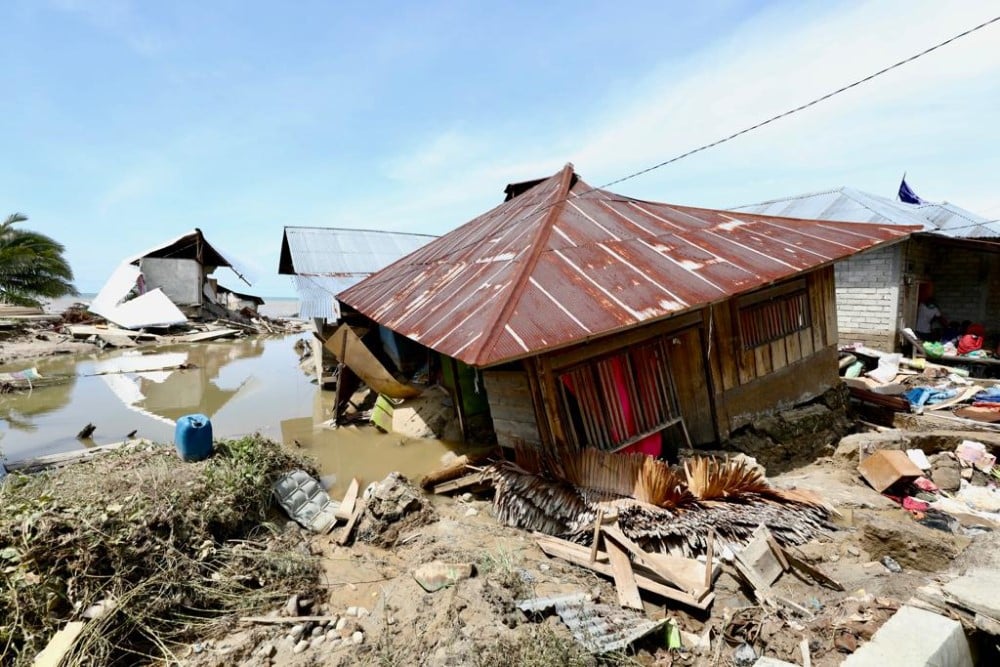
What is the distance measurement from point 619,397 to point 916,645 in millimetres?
3704

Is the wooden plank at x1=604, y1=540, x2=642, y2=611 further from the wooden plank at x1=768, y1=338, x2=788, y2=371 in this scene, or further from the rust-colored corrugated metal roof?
the wooden plank at x1=768, y1=338, x2=788, y2=371

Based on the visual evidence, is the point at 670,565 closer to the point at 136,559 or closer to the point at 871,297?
the point at 136,559

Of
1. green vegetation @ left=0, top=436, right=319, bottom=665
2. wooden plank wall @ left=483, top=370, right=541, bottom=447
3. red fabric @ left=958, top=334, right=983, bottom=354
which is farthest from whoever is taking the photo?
red fabric @ left=958, top=334, right=983, bottom=354

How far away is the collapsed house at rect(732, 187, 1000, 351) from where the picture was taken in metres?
11.9

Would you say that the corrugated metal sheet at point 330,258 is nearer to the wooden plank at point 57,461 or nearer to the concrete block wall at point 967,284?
the wooden plank at point 57,461

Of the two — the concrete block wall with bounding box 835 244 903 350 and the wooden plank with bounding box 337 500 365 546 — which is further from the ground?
the wooden plank with bounding box 337 500 365 546

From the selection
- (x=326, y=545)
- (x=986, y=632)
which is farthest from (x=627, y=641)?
(x=326, y=545)

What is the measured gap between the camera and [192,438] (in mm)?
5980

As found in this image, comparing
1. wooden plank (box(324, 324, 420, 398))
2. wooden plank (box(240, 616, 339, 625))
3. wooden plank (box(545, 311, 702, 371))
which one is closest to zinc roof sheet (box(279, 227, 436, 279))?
wooden plank (box(324, 324, 420, 398))

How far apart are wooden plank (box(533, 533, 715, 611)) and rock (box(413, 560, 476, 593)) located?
104cm

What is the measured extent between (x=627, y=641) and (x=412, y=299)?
20.3 ft

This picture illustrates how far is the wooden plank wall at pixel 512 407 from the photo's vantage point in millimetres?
5918

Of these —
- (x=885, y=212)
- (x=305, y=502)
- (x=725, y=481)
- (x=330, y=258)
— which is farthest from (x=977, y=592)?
(x=330, y=258)

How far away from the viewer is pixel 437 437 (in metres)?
9.30
